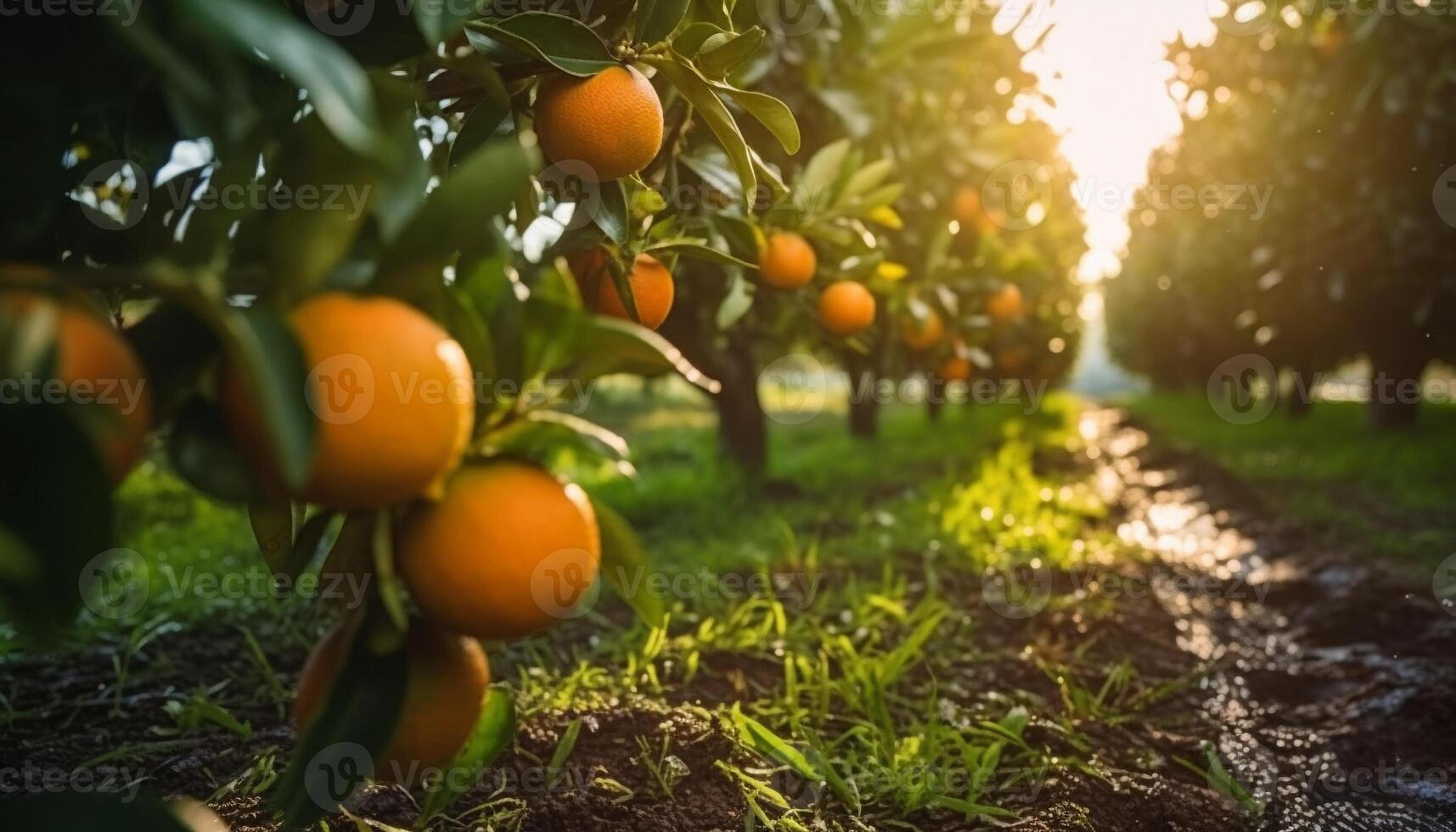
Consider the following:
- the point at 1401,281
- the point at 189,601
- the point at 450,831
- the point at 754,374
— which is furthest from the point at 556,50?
the point at 1401,281

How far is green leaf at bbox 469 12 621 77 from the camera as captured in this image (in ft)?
3.17

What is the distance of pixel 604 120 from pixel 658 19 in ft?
0.62

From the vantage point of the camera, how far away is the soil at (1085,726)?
1.58 m

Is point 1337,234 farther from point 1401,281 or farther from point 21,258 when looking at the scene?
point 21,258

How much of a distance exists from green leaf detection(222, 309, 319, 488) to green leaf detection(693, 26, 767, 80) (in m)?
0.69

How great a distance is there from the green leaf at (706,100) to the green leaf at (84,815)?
0.86 m

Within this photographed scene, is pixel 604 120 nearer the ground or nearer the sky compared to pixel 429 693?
nearer the sky

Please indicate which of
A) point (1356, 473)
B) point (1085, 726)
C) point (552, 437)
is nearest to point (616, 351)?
point (552, 437)

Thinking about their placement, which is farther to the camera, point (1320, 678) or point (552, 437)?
point (1320, 678)

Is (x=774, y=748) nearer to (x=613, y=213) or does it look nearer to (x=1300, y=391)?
(x=613, y=213)

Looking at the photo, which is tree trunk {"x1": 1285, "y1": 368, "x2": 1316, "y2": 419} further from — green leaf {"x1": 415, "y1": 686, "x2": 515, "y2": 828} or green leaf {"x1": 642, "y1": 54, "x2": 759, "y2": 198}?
green leaf {"x1": 415, "y1": 686, "x2": 515, "y2": 828}

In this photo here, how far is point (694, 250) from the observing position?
1.21m

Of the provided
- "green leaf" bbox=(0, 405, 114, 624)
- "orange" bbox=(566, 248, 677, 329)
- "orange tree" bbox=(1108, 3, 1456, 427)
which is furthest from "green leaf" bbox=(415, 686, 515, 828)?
"orange tree" bbox=(1108, 3, 1456, 427)

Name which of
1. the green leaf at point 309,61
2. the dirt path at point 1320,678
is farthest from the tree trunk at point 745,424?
the green leaf at point 309,61
